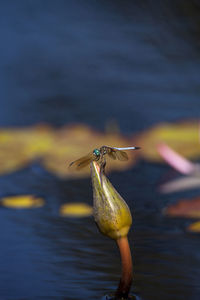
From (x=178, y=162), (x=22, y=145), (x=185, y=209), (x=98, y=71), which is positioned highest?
(x=98, y=71)

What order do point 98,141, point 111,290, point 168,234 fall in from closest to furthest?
point 111,290 → point 168,234 → point 98,141

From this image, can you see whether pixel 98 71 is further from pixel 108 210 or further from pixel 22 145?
pixel 108 210

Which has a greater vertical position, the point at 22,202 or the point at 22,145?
the point at 22,145

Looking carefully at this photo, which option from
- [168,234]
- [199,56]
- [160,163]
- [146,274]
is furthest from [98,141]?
[146,274]

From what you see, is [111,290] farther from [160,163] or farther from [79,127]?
[79,127]

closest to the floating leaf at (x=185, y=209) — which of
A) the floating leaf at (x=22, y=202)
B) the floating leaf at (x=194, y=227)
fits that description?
the floating leaf at (x=194, y=227)

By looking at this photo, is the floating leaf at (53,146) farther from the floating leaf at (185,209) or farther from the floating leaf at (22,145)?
the floating leaf at (185,209)

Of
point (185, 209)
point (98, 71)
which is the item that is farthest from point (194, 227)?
point (98, 71)
